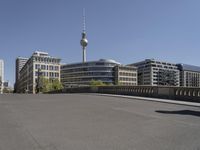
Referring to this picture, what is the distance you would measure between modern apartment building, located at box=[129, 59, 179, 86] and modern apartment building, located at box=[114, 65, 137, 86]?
11.1m

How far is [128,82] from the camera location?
161750 millimetres

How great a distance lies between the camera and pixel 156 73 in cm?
17288

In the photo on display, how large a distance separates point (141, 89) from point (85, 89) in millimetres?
16781

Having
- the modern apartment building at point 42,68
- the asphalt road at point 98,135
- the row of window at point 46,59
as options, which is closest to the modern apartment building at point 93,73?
the modern apartment building at point 42,68

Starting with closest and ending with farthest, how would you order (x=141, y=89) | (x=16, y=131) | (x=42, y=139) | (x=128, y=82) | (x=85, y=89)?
1. (x=42, y=139)
2. (x=16, y=131)
3. (x=141, y=89)
4. (x=85, y=89)
5. (x=128, y=82)

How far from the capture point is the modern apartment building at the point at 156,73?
170 m

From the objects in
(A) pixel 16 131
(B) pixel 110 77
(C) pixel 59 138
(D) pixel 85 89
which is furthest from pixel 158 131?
(B) pixel 110 77

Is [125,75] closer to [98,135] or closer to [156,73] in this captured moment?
[156,73]

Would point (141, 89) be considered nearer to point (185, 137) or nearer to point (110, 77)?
point (185, 137)

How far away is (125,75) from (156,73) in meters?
28.8

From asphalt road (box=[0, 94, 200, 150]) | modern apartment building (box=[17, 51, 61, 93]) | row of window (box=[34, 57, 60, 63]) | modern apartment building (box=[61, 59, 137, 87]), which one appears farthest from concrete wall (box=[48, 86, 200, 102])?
modern apartment building (box=[61, 59, 137, 87])

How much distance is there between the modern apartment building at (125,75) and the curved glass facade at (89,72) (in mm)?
3286

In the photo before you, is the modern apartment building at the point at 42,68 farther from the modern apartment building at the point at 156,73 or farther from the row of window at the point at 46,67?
the modern apartment building at the point at 156,73

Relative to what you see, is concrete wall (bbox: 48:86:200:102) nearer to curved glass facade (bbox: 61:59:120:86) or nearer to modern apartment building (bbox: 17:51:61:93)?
modern apartment building (bbox: 17:51:61:93)
